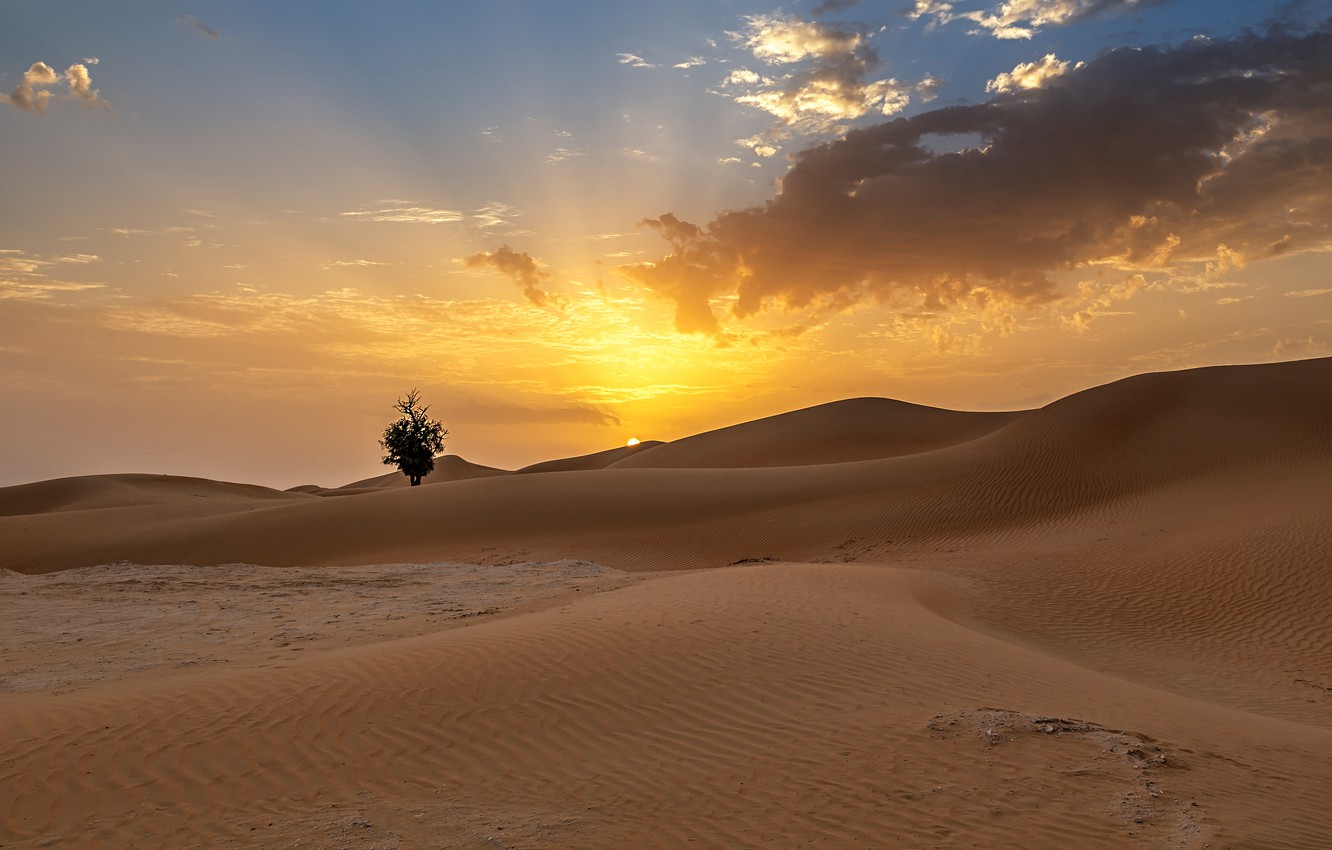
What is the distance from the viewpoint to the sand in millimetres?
5598

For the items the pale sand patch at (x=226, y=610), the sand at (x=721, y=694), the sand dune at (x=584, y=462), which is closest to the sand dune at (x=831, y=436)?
the sand dune at (x=584, y=462)

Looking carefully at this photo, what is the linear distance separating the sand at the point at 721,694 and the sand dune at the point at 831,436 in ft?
105

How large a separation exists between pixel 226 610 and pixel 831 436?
52700 millimetres

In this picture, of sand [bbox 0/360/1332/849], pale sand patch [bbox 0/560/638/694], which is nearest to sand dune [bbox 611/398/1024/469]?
sand [bbox 0/360/1332/849]

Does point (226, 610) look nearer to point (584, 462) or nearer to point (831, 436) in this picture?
point (831, 436)

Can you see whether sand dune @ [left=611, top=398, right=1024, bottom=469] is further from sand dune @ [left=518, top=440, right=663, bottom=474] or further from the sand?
the sand

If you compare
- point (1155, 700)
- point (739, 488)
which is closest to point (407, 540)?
point (739, 488)

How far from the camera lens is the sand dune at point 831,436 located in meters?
57.6

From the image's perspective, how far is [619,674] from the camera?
840cm

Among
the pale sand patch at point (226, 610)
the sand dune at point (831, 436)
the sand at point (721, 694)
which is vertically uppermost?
the sand dune at point (831, 436)

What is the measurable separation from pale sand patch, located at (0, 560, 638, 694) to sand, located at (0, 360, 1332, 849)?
0.11m

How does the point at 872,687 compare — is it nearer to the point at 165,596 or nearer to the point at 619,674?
the point at 619,674

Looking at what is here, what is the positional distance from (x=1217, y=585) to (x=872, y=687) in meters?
13.0

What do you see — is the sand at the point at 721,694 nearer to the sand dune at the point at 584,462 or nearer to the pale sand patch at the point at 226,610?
the pale sand patch at the point at 226,610
